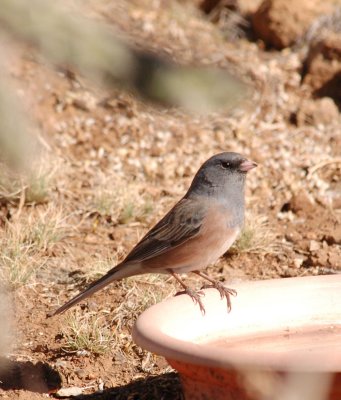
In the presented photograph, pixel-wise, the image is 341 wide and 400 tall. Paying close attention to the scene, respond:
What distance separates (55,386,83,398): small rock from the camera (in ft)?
12.7

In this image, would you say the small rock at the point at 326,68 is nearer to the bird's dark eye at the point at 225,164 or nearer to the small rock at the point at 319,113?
the small rock at the point at 319,113

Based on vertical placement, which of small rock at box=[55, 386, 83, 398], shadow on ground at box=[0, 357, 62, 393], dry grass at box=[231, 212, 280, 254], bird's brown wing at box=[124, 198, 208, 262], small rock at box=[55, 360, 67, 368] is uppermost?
bird's brown wing at box=[124, 198, 208, 262]

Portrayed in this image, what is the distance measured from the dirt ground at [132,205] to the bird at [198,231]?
334mm

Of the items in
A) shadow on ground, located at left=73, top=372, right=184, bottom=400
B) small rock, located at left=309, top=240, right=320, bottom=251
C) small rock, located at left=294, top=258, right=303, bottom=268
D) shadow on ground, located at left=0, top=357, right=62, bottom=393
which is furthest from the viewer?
small rock, located at left=309, top=240, right=320, bottom=251

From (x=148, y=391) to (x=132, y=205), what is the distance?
205 centimetres

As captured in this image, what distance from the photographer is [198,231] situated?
4105 mm

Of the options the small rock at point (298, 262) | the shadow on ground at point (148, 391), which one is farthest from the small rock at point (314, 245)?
the shadow on ground at point (148, 391)

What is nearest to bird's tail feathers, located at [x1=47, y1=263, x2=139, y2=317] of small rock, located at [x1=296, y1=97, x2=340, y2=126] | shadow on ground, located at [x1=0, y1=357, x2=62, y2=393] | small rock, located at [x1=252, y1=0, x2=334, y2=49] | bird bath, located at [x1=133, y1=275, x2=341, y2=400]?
shadow on ground, located at [x1=0, y1=357, x2=62, y2=393]

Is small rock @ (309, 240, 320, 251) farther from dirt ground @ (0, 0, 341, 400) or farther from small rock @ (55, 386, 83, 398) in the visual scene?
small rock @ (55, 386, 83, 398)

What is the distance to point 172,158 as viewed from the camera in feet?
22.1

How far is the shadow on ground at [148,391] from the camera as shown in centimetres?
378

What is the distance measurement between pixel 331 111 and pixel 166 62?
606cm

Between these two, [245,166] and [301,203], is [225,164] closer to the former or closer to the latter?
[245,166]

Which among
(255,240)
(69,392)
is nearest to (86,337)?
(69,392)
